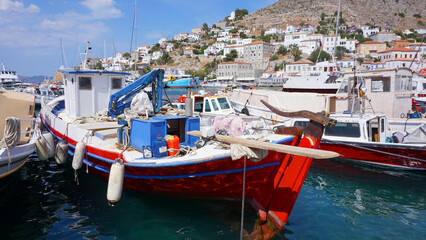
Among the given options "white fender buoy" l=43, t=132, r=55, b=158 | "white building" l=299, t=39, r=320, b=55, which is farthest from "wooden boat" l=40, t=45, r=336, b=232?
"white building" l=299, t=39, r=320, b=55

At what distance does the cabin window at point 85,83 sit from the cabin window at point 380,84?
48.5 feet

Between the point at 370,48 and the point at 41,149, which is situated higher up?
the point at 370,48

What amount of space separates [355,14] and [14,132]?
573 feet

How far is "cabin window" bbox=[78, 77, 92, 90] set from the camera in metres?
10.9

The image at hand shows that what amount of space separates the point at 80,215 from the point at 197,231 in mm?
3283

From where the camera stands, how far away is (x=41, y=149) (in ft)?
30.0

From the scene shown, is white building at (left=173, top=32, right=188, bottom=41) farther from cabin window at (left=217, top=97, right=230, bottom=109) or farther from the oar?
the oar

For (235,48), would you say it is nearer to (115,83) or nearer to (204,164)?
(115,83)

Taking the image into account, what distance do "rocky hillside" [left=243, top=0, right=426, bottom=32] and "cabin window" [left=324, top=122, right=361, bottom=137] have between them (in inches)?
5667

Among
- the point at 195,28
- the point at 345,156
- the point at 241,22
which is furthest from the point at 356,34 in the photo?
the point at 345,156

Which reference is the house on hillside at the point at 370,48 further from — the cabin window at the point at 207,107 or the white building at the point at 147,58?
the cabin window at the point at 207,107

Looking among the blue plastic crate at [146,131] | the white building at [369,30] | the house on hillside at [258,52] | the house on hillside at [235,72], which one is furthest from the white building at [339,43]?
the blue plastic crate at [146,131]

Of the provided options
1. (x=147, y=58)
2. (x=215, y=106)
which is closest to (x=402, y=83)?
(x=215, y=106)

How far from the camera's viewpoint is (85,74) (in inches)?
430
